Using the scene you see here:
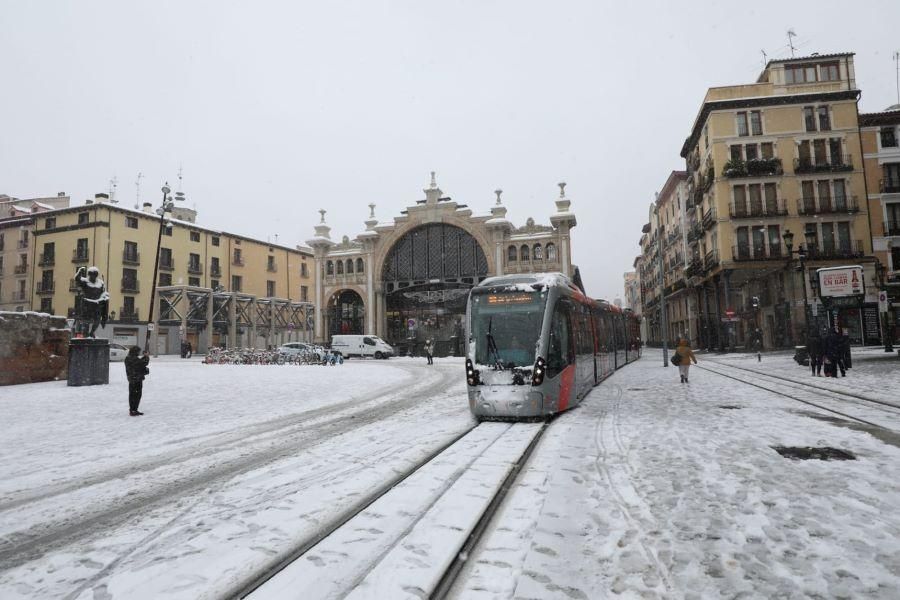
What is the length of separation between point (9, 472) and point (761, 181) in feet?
135

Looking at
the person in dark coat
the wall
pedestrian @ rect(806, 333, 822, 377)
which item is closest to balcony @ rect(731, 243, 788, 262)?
the person in dark coat

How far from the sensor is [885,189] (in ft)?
118

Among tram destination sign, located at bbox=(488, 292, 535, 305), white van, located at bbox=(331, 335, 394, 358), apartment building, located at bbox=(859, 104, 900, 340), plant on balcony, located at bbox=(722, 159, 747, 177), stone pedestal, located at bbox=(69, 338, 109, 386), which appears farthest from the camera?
white van, located at bbox=(331, 335, 394, 358)

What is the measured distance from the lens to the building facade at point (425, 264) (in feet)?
131

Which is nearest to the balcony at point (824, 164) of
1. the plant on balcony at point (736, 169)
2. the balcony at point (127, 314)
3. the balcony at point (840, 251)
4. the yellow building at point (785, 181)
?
the yellow building at point (785, 181)

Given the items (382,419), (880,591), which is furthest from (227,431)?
(880,591)

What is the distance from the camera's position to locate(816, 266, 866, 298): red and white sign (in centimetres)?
1808

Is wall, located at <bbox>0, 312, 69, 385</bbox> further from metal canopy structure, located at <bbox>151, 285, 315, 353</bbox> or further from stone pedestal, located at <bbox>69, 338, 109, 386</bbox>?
metal canopy structure, located at <bbox>151, 285, 315, 353</bbox>

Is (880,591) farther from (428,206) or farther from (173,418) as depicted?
(428,206)

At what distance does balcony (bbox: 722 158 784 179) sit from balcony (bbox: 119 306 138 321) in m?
50.6

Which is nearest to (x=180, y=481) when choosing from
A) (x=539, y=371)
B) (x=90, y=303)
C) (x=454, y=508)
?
(x=454, y=508)

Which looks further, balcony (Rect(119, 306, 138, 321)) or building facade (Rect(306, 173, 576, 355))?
balcony (Rect(119, 306, 138, 321))

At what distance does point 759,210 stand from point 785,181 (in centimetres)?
283

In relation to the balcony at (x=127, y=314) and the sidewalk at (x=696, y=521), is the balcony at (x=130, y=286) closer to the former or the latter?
the balcony at (x=127, y=314)
